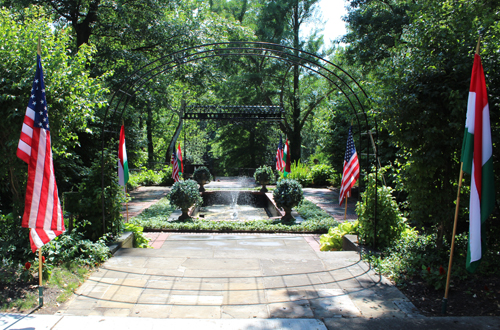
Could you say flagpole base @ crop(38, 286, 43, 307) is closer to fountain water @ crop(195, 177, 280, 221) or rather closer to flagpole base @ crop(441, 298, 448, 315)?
flagpole base @ crop(441, 298, 448, 315)

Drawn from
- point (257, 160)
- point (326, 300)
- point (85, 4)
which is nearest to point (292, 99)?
point (257, 160)

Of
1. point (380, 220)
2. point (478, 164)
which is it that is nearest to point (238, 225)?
point (380, 220)

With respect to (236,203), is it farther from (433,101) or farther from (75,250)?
(433,101)

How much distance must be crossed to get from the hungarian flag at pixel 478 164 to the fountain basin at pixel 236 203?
9.52 metres

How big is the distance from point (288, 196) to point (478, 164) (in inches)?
245

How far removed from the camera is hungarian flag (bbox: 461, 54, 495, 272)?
3678mm

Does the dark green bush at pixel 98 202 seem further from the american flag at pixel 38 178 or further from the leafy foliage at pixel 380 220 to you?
the leafy foliage at pixel 380 220

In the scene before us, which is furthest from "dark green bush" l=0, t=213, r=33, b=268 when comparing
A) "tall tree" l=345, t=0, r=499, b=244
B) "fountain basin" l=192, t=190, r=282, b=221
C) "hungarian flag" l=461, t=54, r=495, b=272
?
"fountain basin" l=192, t=190, r=282, b=221

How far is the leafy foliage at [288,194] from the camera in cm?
980

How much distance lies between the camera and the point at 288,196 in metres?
9.77

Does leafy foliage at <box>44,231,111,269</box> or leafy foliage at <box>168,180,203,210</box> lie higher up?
leafy foliage at <box>168,180,203,210</box>

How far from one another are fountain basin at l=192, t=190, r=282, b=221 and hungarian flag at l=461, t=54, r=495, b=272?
9523mm

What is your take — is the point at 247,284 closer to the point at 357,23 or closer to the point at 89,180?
the point at 89,180

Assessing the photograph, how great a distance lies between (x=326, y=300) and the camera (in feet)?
14.2
